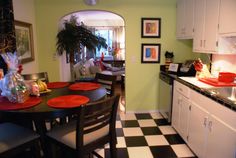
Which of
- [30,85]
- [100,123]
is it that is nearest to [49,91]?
[30,85]

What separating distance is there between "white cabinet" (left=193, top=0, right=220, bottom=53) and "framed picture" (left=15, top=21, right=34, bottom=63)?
2679 millimetres

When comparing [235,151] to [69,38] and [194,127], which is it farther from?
[69,38]

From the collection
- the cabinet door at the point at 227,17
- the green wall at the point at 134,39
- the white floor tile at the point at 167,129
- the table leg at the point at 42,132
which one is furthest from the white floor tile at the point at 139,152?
the cabinet door at the point at 227,17

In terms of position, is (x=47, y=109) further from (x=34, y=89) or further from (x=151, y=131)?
(x=151, y=131)

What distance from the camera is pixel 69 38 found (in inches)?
158

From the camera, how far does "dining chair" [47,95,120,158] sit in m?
1.57

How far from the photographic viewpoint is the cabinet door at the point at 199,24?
280 cm

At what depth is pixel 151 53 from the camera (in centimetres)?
391

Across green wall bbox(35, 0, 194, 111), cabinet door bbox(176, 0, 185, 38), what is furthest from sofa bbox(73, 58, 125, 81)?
cabinet door bbox(176, 0, 185, 38)

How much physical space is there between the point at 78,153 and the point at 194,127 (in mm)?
1511

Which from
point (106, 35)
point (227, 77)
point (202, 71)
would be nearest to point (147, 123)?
point (202, 71)

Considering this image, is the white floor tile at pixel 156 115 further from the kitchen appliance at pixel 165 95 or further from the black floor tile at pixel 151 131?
the black floor tile at pixel 151 131

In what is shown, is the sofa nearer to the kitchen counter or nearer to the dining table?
the dining table

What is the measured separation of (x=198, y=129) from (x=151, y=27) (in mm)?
2227
